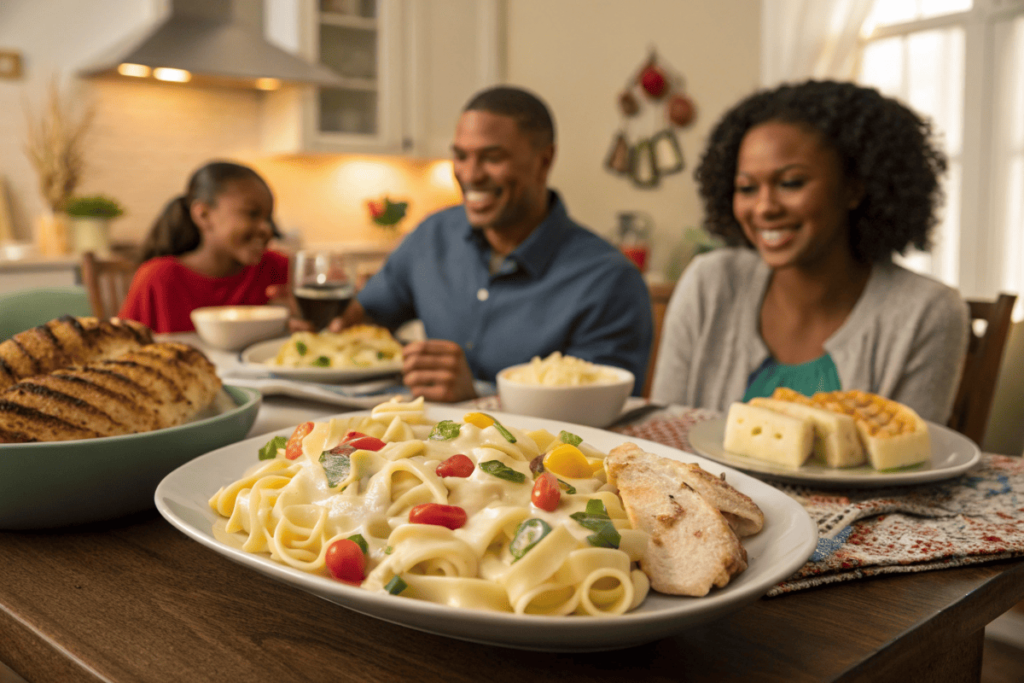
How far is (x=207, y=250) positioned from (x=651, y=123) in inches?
132

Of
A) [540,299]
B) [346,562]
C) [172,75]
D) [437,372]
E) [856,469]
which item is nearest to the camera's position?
[346,562]

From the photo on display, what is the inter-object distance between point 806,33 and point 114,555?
4.37m

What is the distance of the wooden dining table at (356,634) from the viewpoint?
1.66ft

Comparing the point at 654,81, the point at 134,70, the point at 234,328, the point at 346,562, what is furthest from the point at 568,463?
the point at 654,81

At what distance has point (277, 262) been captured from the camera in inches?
116

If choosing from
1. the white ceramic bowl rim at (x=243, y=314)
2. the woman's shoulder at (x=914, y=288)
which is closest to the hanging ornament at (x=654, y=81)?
the woman's shoulder at (x=914, y=288)

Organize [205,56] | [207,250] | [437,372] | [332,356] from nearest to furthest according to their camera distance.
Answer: [437,372]
[332,356]
[207,250]
[205,56]

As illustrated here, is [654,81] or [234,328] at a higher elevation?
[654,81]

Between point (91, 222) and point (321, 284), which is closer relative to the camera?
point (321, 284)

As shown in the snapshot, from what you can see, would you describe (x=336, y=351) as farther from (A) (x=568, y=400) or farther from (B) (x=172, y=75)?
(B) (x=172, y=75)

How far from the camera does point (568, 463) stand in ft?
2.06

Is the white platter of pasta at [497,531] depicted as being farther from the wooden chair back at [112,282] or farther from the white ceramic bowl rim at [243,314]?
the wooden chair back at [112,282]

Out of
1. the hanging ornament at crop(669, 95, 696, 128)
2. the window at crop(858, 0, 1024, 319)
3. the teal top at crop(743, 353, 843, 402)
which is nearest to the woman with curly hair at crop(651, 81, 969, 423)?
the teal top at crop(743, 353, 843, 402)

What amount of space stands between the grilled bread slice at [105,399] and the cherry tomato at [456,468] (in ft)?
1.15
